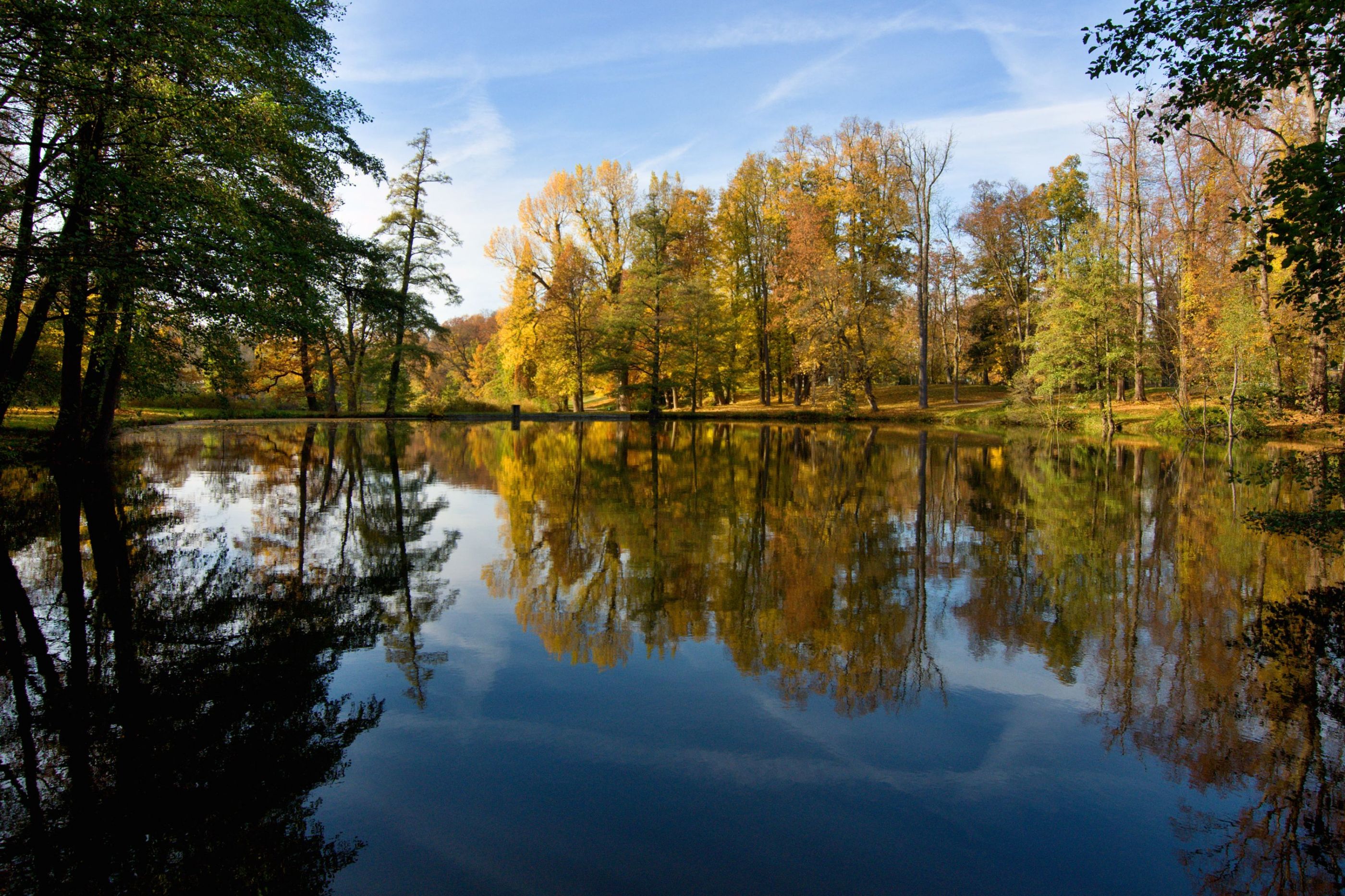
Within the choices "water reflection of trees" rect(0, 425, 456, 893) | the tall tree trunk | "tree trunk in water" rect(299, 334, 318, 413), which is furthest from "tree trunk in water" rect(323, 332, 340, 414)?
"water reflection of trees" rect(0, 425, 456, 893)

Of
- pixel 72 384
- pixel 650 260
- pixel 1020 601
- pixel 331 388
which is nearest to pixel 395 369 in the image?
pixel 331 388

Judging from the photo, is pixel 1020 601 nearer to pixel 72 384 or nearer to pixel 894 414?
pixel 72 384

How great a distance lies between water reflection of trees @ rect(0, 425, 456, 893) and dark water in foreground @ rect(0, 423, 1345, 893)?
22 millimetres

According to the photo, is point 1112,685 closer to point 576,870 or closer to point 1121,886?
point 1121,886

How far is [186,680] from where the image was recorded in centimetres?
412

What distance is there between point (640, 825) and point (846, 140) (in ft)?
124

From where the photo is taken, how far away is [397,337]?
107 feet

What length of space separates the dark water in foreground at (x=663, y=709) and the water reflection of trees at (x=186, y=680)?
2cm

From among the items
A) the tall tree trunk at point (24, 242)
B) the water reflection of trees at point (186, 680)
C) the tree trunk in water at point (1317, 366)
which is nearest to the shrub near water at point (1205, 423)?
the tree trunk in water at point (1317, 366)

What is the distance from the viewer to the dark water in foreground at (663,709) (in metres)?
2.74

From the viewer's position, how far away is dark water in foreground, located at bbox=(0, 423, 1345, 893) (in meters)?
2.74

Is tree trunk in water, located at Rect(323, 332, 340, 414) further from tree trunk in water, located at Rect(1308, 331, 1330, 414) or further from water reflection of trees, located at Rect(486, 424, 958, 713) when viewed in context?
tree trunk in water, located at Rect(1308, 331, 1330, 414)

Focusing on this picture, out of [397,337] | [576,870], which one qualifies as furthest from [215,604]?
[397,337]

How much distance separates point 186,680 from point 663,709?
9.32ft
